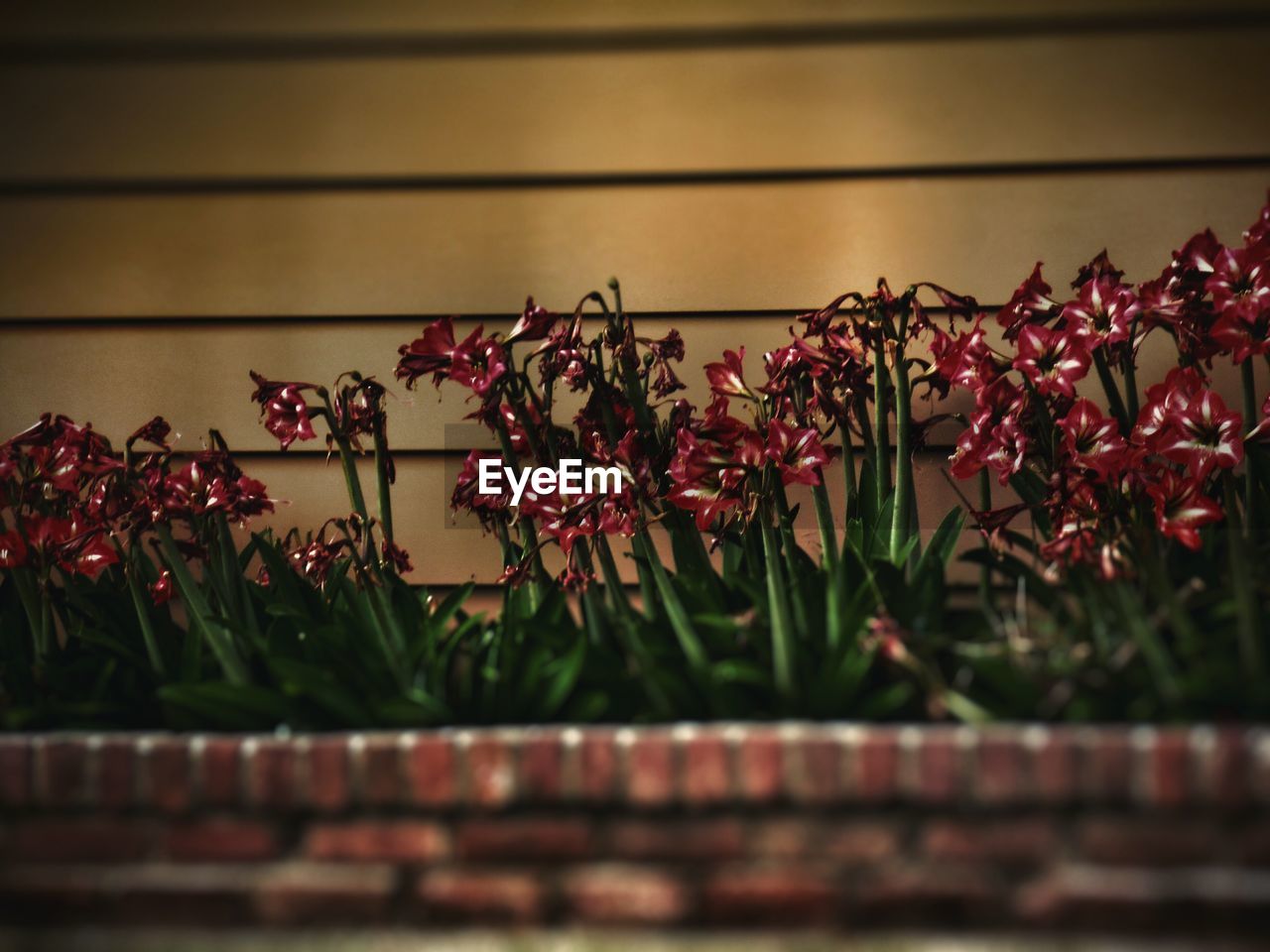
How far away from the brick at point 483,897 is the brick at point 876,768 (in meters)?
0.46

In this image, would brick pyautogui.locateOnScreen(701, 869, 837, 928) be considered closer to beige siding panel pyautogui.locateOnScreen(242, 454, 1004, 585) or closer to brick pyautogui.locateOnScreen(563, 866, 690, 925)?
brick pyautogui.locateOnScreen(563, 866, 690, 925)

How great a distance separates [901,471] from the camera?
6.03 feet

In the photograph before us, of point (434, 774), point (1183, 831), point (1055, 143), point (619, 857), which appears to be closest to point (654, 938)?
point (619, 857)

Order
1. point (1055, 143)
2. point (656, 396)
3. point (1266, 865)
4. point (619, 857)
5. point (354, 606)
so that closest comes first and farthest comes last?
point (1266, 865), point (619, 857), point (354, 606), point (656, 396), point (1055, 143)

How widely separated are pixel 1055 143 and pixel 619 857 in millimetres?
1763

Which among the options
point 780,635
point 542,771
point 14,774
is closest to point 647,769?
point 542,771

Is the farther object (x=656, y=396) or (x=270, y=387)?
(x=656, y=396)

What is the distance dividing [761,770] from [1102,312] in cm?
107

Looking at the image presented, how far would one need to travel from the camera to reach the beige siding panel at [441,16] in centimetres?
226

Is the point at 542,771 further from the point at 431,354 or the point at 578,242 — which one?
the point at 578,242

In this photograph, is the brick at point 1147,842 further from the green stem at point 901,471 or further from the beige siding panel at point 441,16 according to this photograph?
the beige siding panel at point 441,16

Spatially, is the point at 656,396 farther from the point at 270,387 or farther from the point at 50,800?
the point at 50,800

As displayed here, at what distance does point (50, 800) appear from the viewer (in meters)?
1.46

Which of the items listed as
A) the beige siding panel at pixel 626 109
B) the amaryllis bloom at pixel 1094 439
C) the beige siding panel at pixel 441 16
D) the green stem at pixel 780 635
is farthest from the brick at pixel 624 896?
the beige siding panel at pixel 441 16
